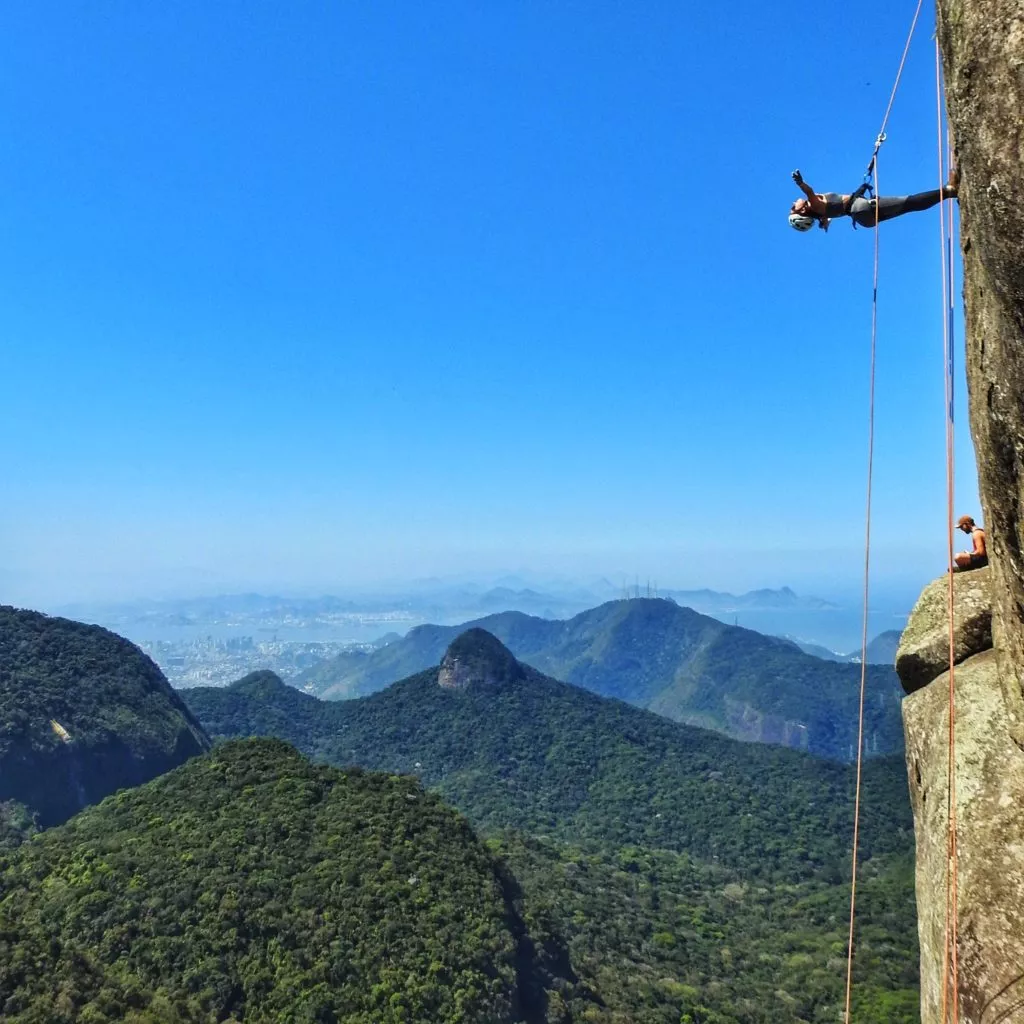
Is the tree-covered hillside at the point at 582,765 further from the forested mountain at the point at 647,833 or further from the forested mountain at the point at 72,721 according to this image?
the forested mountain at the point at 72,721

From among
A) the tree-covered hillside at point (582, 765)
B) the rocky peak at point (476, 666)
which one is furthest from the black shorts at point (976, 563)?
the rocky peak at point (476, 666)

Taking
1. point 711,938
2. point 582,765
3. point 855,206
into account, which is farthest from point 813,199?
Result: point 582,765

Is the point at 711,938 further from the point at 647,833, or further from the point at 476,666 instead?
the point at 476,666

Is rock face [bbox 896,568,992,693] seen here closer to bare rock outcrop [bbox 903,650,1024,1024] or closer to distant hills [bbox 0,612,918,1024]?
bare rock outcrop [bbox 903,650,1024,1024]

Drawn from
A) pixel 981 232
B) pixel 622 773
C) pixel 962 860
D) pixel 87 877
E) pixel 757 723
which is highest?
pixel 981 232

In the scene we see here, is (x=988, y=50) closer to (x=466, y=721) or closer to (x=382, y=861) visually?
(x=382, y=861)

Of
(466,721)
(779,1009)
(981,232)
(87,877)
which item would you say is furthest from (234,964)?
(466,721)

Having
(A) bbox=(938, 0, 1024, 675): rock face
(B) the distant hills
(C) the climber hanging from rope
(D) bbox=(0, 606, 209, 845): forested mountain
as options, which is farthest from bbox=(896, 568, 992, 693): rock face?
(D) bbox=(0, 606, 209, 845): forested mountain
